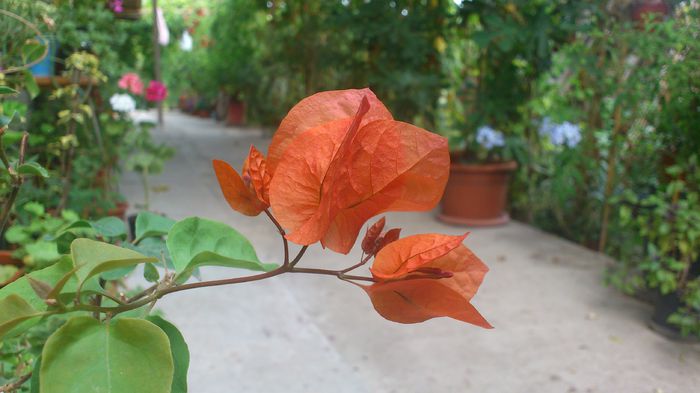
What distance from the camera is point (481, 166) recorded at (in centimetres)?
376

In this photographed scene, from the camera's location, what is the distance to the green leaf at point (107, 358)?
1.18 ft

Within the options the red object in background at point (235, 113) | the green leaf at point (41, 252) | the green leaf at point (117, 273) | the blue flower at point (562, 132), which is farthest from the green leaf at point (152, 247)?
the red object in background at point (235, 113)

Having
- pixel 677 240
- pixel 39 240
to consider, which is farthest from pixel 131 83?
pixel 677 240

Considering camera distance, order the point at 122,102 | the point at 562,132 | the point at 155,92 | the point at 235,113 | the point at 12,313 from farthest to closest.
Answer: the point at 235,113, the point at 562,132, the point at 155,92, the point at 122,102, the point at 12,313

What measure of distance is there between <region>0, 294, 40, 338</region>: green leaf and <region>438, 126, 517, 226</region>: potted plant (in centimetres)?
346

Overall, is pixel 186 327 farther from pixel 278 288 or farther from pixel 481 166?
pixel 481 166

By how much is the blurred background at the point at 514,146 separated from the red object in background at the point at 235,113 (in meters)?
5.01

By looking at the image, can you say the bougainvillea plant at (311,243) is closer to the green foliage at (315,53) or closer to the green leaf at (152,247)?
the green leaf at (152,247)

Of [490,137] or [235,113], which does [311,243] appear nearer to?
[490,137]

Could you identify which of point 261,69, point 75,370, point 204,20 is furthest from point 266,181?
point 204,20

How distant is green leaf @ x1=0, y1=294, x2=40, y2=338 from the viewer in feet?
1.16

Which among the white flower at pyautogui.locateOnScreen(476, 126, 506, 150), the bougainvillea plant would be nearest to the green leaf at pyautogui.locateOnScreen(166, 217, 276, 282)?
the bougainvillea plant

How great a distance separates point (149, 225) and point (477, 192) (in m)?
3.23

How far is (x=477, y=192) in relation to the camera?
12.4 ft
